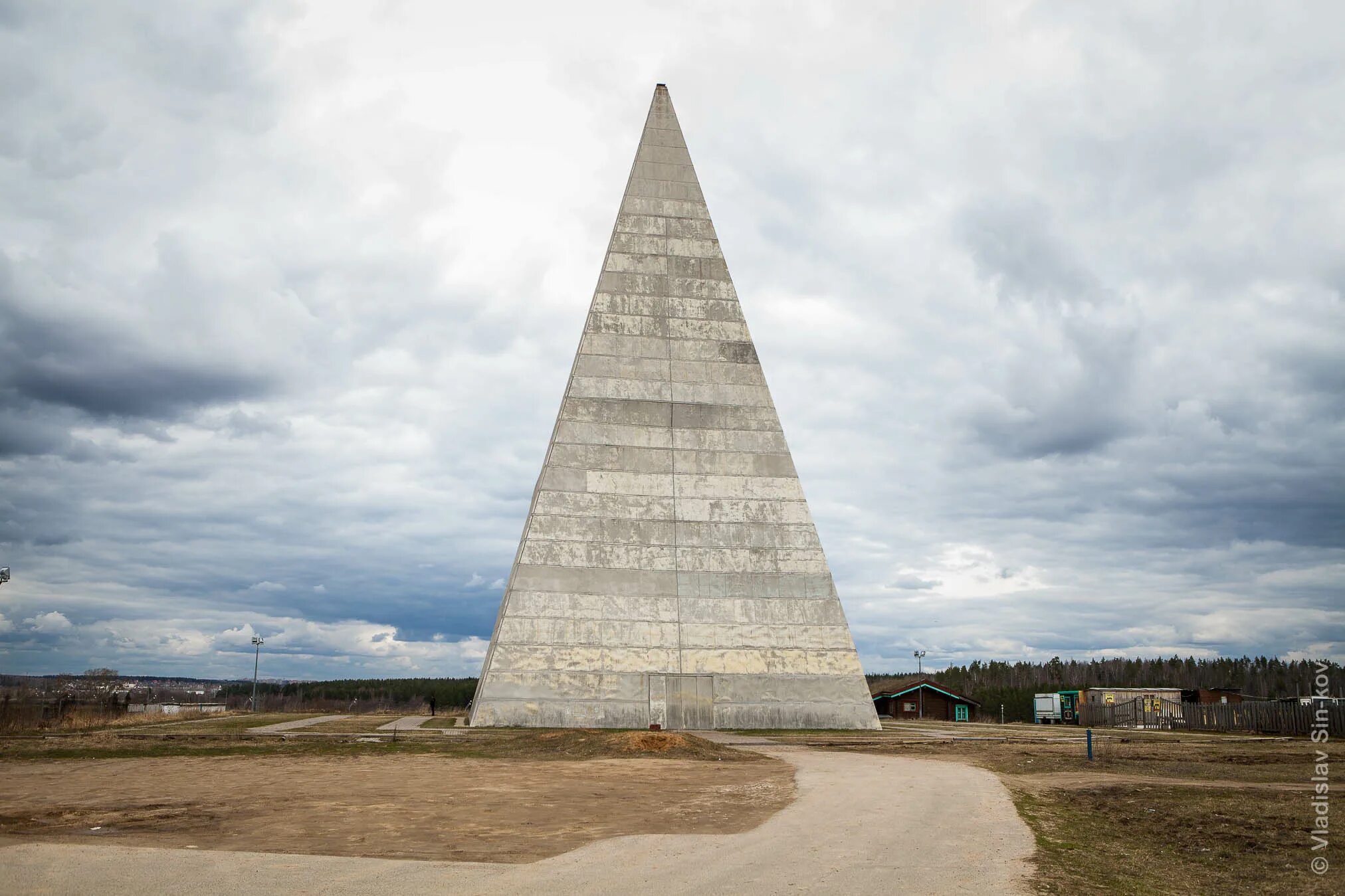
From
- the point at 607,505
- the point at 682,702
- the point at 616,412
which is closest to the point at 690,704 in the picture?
the point at 682,702

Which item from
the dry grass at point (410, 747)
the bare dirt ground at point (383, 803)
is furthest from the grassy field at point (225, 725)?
the bare dirt ground at point (383, 803)

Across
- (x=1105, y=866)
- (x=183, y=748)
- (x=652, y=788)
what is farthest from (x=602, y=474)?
(x=1105, y=866)

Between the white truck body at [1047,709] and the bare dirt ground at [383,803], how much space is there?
48115 mm

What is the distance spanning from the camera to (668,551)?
3750 centimetres

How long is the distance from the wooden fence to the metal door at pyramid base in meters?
21.1

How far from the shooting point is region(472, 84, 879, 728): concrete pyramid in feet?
117

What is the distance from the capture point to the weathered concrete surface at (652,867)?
8773 millimetres

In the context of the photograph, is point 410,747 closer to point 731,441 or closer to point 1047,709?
point 731,441

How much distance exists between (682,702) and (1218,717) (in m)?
29.6

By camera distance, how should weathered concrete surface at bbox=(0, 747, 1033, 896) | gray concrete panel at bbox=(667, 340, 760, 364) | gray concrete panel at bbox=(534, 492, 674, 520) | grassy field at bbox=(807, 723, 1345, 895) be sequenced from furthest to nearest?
gray concrete panel at bbox=(667, 340, 760, 364) < gray concrete panel at bbox=(534, 492, 674, 520) < grassy field at bbox=(807, 723, 1345, 895) < weathered concrete surface at bbox=(0, 747, 1033, 896)

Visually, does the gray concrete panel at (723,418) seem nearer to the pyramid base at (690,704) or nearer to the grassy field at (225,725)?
the pyramid base at (690,704)

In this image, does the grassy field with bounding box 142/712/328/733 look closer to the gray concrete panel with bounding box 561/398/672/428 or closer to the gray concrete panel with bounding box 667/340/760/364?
the gray concrete panel with bounding box 561/398/672/428

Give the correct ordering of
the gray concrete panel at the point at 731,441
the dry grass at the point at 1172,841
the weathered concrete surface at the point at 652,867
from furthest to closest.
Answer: the gray concrete panel at the point at 731,441
the dry grass at the point at 1172,841
the weathered concrete surface at the point at 652,867

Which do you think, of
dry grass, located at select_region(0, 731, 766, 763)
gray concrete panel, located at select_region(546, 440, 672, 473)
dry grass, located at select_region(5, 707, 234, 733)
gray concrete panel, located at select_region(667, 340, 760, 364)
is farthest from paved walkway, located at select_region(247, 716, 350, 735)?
gray concrete panel, located at select_region(667, 340, 760, 364)
